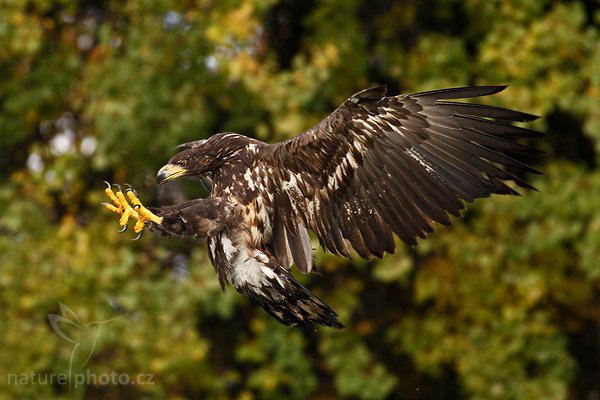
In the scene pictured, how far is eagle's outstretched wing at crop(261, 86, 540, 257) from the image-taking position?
6.06 metres

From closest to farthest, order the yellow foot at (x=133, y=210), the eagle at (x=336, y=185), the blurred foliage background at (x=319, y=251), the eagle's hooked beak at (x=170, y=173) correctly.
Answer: the yellow foot at (x=133, y=210)
the eagle at (x=336, y=185)
the eagle's hooked beak at (x=170, y=173)
the blurred foliage background at (x=319, y=251)

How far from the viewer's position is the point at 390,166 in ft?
20.5

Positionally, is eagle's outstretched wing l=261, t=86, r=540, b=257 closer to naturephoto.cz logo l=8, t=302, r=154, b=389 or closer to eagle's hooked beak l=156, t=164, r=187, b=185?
eagle's hooked beak l=156, t=164, r=187, b=185

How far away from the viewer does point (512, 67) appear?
1155 centimetres

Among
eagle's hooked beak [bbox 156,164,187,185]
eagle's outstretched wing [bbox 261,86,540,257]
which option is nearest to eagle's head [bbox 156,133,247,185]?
eagle's hooked beak [bbox 156,164,187,185]

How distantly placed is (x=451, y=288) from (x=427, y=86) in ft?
Answer: 7.30

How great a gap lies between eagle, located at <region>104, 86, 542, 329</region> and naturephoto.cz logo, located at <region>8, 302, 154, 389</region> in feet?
17.8

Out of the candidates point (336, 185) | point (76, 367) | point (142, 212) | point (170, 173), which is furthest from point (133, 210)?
point (76, 367)

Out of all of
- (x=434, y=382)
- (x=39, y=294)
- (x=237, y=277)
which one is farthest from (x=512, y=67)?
(x=237, y=277)

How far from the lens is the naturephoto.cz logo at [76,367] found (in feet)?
38.2

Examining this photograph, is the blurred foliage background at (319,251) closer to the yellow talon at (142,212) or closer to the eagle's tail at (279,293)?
the eagle's tail at (279,293)

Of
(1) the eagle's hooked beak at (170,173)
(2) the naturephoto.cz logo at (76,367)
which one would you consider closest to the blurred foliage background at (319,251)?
(2) the naturephoto.cz logo at (76,367)

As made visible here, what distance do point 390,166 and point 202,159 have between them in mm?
935

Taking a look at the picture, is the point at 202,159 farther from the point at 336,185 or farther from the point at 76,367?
the point at 76,367
